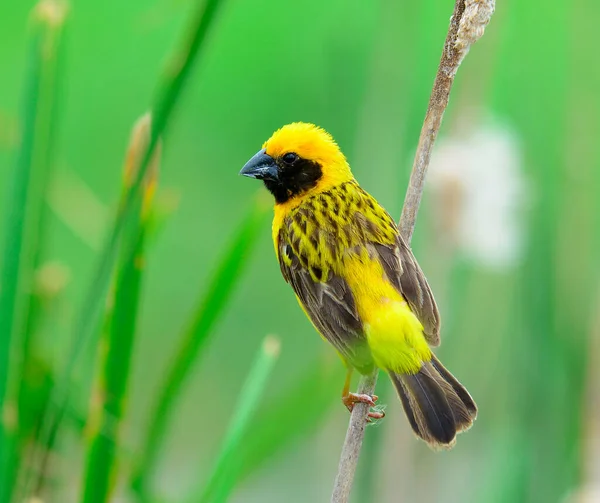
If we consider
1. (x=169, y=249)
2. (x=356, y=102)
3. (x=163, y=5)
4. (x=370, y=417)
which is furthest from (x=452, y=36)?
(x=169, y=249)

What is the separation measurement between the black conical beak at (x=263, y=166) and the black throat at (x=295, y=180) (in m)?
0.03

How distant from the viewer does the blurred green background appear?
2309mm

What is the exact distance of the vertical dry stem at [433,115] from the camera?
5.07 feet

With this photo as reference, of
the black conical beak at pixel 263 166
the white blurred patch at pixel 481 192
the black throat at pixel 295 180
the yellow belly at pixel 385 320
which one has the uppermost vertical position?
the white blurred patch at pixel 481 192

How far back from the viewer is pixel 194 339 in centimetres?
174

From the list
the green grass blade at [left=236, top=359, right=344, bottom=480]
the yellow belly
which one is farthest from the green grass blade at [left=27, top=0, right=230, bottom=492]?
the yellow belly

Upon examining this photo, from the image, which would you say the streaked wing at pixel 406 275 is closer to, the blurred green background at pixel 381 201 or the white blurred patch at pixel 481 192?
the blurred green background at pixel 381 201

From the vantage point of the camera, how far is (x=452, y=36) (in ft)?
5.18

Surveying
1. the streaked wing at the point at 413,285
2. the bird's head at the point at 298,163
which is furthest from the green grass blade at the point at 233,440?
the bird's head at the point at 298,163

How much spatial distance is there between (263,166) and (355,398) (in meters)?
0.73

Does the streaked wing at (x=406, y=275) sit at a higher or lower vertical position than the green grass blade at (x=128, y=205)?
higher

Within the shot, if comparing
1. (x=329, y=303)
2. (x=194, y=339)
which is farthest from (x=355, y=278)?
(x=194, y=339)

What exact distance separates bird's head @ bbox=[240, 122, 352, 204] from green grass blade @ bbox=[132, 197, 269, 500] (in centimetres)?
45

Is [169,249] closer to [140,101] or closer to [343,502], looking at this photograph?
[140,101]
